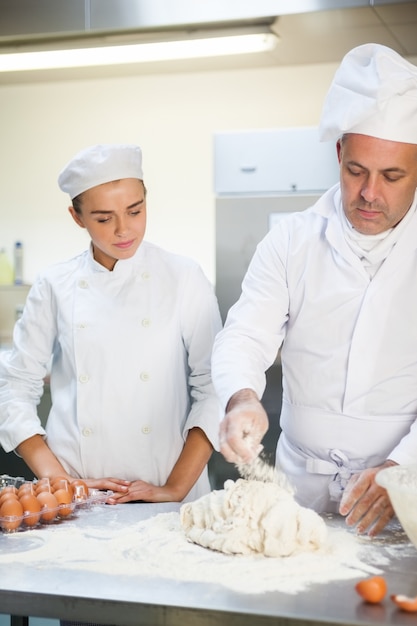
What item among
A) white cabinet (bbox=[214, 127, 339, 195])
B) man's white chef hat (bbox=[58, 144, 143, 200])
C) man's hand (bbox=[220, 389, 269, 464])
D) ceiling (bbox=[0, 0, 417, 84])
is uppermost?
ceiling (bbox=[0, 0, 417, 84])

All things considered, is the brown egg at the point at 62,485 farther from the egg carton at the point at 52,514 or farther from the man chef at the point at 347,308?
the man chef at the point at 347,308

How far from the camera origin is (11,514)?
1605mm

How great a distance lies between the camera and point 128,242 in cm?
204

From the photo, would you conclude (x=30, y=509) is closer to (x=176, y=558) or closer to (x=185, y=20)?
(x=176, y=558)

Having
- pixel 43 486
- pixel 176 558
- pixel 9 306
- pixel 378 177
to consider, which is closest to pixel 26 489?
pixel 43 486

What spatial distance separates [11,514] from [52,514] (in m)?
0.09

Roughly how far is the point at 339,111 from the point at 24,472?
2.39 m

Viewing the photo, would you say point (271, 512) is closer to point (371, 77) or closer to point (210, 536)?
point (210, 536)

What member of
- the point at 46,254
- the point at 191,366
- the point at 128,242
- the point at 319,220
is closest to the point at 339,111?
the point at 319,220

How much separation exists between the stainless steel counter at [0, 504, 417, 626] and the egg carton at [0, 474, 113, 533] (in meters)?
0.21

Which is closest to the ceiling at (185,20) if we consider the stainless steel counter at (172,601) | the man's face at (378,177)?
the man's face at (378,177)

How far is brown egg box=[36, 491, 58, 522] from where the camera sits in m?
1.65

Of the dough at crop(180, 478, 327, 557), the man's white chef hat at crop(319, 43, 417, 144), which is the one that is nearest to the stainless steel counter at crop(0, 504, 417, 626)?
the dough at crop(180, 478, 327, 557)

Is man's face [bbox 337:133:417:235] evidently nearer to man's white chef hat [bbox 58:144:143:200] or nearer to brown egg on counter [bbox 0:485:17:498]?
man's white chef hat [bbox 58:144:143:200]
